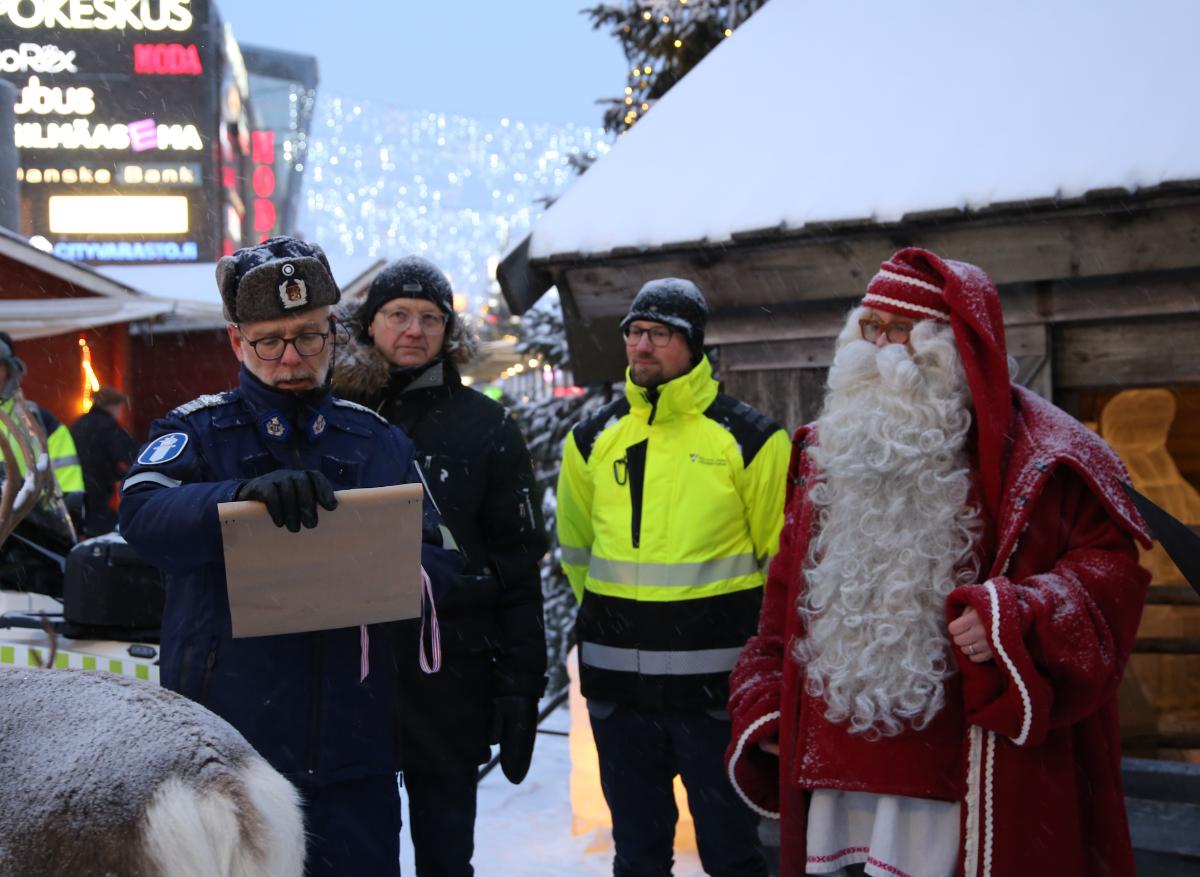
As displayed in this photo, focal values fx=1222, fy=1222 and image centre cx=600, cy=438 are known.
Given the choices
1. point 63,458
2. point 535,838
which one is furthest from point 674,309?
point 63,458

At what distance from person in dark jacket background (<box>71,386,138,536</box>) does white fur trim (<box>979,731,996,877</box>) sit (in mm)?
8809

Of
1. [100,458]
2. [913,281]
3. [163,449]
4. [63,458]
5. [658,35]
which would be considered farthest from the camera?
[100,458]

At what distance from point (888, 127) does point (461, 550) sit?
2.41 metres

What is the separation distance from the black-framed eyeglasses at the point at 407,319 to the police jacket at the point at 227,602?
1091 mm

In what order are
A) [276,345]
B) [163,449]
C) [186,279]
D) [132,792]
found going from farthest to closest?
[186,279]
[276,345]
[163,449]
[132,792]

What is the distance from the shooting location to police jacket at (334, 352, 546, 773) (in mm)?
3619

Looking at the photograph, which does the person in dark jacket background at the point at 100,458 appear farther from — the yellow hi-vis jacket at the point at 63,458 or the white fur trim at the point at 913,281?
the white fur trim at the point at 913,281

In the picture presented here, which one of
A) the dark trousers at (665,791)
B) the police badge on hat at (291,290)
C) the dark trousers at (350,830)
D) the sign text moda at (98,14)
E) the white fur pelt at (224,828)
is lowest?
the dark trousers at (665,791)

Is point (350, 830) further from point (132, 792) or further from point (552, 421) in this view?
point (552, 421)

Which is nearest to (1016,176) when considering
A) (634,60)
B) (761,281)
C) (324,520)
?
(761,281)

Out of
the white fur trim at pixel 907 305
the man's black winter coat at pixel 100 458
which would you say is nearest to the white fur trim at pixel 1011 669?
the white fur trim at pixel 907 305

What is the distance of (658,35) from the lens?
26.5ft

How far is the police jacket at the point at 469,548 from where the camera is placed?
3.62 metres

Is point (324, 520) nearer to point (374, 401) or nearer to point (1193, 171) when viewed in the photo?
point (374, 401)
